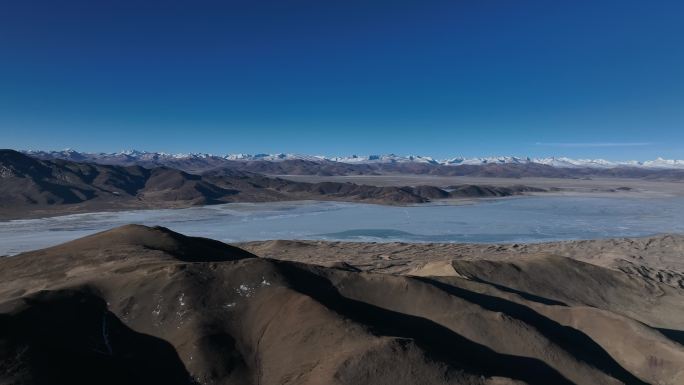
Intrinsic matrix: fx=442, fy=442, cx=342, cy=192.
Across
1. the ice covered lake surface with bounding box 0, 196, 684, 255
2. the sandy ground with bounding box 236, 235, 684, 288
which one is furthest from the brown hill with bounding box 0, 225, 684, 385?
the ice covered lake surface with bounding box 0, 196, 684, 255

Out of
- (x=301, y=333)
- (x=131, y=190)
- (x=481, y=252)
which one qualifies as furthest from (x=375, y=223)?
(x=131, y=190)

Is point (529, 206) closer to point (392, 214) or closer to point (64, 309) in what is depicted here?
point (392, 214)

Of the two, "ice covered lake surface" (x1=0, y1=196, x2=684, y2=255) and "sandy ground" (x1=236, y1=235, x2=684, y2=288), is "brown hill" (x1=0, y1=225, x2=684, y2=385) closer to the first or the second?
"sandy ground" (x1=236, y1=235, x2=684, y2=288)

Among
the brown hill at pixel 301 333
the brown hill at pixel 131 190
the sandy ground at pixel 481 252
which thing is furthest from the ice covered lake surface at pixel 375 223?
the brown hill at pixel 301 333

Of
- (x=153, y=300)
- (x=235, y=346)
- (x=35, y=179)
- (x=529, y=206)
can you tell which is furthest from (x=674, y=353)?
(x=35, y=179)

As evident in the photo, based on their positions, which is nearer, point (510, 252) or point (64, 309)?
point (64, 309)

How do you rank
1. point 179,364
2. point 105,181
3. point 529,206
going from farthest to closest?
point 105,181, point 529,206, point 179,364

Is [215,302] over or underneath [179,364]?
over
